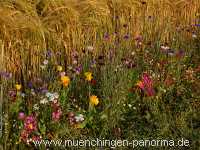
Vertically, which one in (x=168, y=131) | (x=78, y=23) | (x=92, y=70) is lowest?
(x=168, y=131)

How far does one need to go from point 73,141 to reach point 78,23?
1.26m

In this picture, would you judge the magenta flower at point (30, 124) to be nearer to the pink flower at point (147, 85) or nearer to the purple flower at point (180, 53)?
the pink flower at point (147, 85)

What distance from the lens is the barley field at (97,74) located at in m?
3.03

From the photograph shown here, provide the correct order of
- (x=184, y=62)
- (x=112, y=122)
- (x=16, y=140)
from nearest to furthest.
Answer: (x=16, y=140) < (x=112, y=122) < (x=184, y=62)

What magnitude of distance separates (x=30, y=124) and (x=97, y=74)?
0.83 m

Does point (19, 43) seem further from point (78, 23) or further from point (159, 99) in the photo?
point (159, 99)

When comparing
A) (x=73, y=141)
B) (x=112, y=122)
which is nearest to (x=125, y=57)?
(x=112, y=122)

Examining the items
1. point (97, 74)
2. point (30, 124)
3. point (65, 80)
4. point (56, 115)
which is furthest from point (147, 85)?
point (30, 124)

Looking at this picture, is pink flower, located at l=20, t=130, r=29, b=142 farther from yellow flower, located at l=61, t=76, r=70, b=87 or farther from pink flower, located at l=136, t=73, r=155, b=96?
pink flower, located at l=136, t=73, r=155, b=96

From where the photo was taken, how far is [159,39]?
4.12 metres

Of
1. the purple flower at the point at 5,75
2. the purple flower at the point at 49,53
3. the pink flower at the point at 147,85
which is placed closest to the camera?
the purple flower at the point at 5,75

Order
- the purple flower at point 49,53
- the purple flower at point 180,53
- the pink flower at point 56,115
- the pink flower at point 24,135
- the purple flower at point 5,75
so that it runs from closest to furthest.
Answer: the pink flower at point 24,135 → the pink flower at point 56,115 → the purple flower at point 5,75 → the purple flower at point 49,53 → the purple flower at point 180,53

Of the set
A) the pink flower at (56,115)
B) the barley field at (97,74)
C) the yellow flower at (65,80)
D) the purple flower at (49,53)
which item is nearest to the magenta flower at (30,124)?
the barley field at (97,74)

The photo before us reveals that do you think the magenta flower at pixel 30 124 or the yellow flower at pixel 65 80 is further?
the yellow flower at pixel 65 80
